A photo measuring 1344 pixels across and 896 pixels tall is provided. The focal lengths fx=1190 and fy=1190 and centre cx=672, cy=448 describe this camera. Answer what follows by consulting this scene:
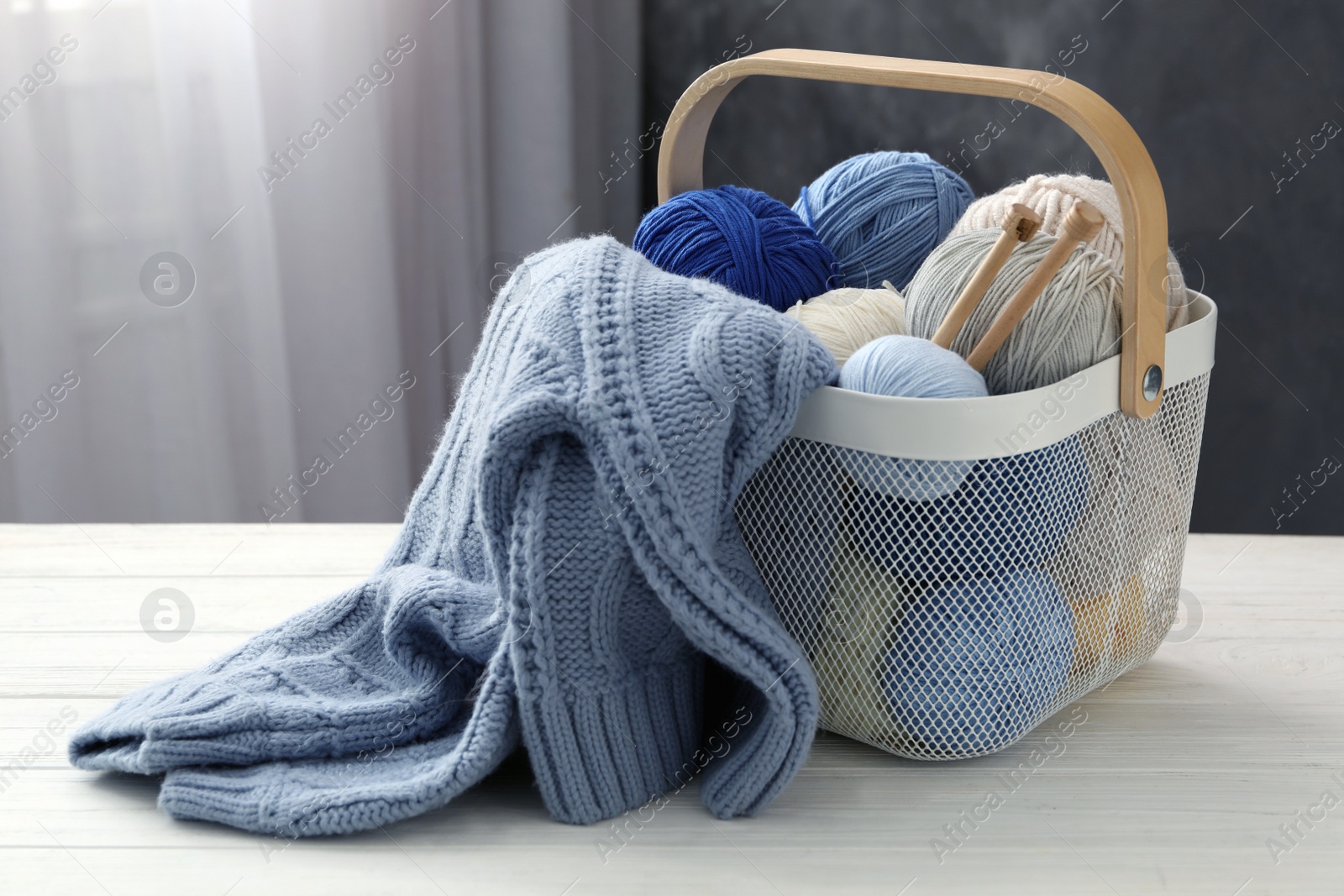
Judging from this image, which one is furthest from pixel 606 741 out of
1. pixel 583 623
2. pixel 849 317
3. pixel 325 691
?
pixel 849 317

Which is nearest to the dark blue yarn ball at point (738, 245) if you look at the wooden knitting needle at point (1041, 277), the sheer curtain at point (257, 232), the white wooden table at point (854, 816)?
the wooden knitting needle at point (1041, 277)

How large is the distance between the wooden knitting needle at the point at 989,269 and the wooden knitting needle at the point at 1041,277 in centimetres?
1

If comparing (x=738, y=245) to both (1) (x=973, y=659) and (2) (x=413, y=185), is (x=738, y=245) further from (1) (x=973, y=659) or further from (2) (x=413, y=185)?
(2) (x=413, y=185)

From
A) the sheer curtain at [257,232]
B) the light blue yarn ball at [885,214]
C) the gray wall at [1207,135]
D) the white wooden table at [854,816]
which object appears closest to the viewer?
the white wooden table at [854,816]

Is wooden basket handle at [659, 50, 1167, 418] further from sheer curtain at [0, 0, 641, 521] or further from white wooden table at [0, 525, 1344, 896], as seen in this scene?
sheer curtain at [0, 0, 641, 521]

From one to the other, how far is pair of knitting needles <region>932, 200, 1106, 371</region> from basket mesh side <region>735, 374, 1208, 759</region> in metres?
0.07

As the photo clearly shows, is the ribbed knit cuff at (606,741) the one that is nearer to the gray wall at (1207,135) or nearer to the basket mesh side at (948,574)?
the basket mesh side at (948,574)

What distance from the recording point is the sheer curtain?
111cm

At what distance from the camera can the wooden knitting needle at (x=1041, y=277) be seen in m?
0.56

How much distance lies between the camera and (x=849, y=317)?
26.1 inches

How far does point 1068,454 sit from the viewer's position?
23.6 inches

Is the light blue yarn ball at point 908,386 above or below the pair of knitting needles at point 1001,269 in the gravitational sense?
below

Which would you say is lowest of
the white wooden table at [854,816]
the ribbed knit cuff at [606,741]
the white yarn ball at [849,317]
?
the white wooden table at [854,816]

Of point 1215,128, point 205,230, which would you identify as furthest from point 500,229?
point 1215,128
